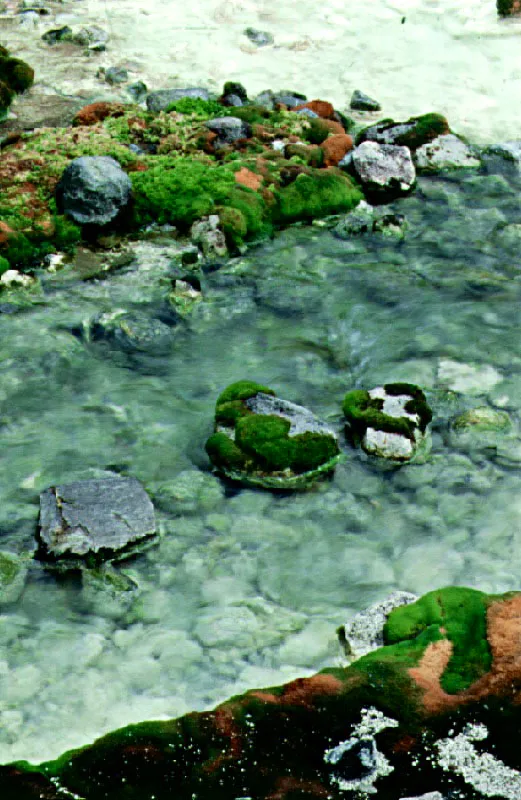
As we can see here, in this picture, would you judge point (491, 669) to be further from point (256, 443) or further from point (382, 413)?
point (382, 413)

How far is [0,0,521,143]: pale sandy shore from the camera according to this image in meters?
27.0

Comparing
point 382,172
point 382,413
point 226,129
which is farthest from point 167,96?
point 382,413

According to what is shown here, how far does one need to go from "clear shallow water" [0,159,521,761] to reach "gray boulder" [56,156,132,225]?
117cm

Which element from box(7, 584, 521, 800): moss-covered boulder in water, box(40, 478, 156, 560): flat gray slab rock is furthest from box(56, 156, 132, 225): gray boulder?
box(7, 584, 521, 800): moss-covered boulder in water

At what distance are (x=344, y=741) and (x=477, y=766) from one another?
1.26 m

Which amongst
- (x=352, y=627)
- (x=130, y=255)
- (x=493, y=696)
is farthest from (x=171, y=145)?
(x=493, y=696)

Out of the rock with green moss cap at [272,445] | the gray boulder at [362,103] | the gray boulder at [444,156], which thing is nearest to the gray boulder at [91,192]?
the rock with green moss cap at [272,445]

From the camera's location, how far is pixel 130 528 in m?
12.8

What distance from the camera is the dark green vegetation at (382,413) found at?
48.6 ft

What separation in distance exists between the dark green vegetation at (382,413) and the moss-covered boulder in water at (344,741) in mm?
4876

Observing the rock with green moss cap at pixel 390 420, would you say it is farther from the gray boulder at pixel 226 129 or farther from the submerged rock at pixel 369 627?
the gray boulder at pixel 226 129

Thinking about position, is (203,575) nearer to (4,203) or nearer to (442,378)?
(442,378)

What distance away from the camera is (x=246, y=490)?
14.1m

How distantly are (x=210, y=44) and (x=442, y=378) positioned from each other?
17443mm
